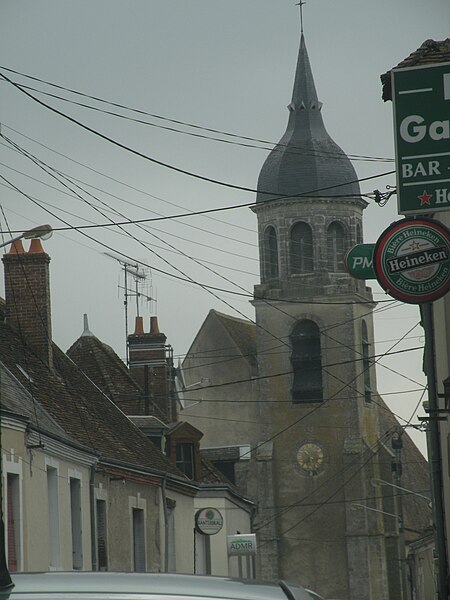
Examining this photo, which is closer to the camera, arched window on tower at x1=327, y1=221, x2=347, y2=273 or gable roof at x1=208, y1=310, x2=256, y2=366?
arched window on tower at x1=327, y1=221, x2=347, y2=273

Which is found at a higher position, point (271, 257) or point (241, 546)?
point (271, 257)

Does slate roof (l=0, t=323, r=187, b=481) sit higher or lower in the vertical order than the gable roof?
lower

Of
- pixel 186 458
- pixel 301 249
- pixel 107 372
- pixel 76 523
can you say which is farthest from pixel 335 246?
pixel 76 523

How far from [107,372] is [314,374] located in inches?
1207

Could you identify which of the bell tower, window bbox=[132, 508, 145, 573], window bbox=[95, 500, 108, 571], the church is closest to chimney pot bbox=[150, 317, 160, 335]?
window bbox=[132, 508, 145, 573]

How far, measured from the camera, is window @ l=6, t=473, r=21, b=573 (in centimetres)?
2056

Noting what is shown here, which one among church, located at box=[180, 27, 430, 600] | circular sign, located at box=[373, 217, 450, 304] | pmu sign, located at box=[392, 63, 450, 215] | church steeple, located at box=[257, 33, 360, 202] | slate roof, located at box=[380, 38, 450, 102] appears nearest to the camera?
pmu sign, located at box=[392, 63, 450, 215]

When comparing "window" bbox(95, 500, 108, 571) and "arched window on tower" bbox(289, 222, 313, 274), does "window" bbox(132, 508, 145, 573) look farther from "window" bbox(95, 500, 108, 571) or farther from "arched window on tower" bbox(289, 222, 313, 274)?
"arched window on tower" bbox(289, 222, 313, 274)

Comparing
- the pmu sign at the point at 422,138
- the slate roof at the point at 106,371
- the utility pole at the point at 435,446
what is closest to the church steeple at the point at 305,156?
the slate roof at the point at 106,371

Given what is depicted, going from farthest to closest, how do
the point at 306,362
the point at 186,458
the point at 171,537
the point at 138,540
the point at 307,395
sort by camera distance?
the point at 306,362
the point at 307,395
the point at 186,458
the point at 171,537
the point at 138,540

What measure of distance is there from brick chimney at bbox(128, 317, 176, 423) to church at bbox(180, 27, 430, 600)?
18851mm

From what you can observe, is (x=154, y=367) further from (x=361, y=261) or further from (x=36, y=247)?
(x=361, y=261)

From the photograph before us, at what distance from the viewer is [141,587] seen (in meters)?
3.28

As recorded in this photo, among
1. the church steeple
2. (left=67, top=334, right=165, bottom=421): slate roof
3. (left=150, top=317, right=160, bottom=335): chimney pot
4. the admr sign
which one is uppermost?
the church steeple
